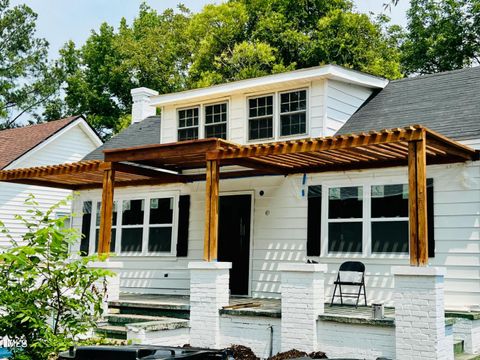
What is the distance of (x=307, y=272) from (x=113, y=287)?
4.44m

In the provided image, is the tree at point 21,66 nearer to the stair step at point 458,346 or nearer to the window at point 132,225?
the window at point 132,225

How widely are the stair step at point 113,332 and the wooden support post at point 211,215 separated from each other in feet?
5.81

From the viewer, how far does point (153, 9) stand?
36688mm

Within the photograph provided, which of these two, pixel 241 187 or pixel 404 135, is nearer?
pixel 404 135

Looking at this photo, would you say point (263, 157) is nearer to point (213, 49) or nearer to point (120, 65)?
point (213, 49)

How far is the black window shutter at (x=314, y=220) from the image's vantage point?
1146 cm

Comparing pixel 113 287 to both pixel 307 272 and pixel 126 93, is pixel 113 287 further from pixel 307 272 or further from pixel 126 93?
pixel 126 93

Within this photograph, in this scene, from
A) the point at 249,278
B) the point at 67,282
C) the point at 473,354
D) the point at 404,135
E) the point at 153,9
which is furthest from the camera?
the point at 153,9

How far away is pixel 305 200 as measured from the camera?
38.5 ft

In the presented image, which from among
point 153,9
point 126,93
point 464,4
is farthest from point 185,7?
point 464,4

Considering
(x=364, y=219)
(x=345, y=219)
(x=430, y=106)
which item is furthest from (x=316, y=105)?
(x=364, y=219)

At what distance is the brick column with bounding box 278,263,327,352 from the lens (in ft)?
28.8

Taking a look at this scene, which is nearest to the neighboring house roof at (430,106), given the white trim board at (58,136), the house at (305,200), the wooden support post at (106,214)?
the house at (305,200)

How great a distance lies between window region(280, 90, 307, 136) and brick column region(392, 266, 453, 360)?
5.04m
